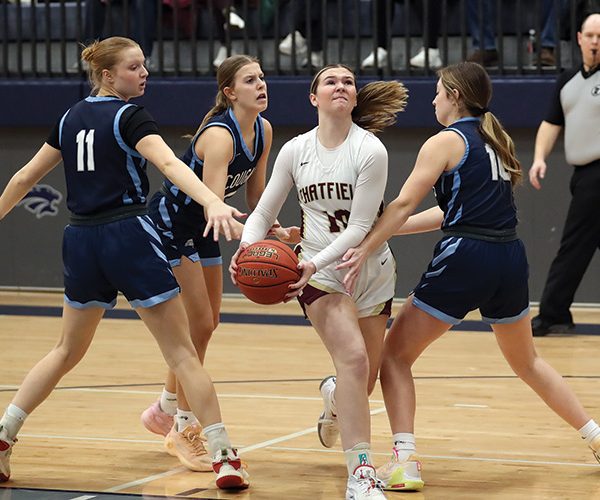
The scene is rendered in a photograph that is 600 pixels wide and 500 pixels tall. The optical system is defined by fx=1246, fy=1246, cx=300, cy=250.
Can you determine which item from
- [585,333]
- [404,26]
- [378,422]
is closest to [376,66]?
[404,26]

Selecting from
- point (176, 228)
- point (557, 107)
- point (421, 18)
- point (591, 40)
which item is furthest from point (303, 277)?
point (421, 18)

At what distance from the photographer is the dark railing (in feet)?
33.0

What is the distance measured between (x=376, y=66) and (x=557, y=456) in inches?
227

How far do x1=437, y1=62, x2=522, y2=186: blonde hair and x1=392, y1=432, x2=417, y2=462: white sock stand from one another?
100cm

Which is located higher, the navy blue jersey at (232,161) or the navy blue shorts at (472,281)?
the navy blue jersey at (232,161)

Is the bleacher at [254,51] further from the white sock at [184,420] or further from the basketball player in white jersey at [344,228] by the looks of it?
the basketball player in white jersey at [344,228]

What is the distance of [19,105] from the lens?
10773mm

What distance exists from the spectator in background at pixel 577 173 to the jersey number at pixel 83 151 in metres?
4.45

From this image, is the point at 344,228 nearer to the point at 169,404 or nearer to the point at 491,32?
the point at 169,404

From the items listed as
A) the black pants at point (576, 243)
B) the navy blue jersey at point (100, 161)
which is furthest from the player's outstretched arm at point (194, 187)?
the black pants at point (576, 243)

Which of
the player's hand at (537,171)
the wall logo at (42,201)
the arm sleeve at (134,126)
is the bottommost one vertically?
A: the wall logo at (42,201)

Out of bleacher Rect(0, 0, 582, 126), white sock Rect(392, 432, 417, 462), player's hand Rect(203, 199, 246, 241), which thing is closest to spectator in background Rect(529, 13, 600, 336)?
A: bleacher Rect(0, 0, 582, 126)

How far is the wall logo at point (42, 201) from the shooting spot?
10961 mm

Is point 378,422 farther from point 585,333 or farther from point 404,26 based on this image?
point 404,26
